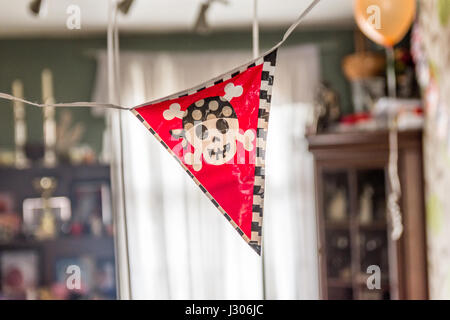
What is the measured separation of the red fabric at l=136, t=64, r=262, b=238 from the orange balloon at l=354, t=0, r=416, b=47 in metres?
0.91

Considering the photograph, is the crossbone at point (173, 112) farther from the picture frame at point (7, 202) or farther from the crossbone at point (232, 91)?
the picture frame at point (7, 202)

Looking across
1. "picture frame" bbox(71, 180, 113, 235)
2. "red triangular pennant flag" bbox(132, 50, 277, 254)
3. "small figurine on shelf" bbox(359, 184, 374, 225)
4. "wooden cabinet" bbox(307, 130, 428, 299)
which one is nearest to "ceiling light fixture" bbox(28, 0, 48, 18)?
"red triangular pennant flag" bbox(132, 50, 277, 254)

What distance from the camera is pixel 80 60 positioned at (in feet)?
11.5

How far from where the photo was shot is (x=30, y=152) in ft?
10.9

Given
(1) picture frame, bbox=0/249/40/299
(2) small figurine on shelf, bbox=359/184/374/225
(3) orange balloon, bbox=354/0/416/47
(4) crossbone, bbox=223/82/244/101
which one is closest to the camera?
(4) crossbone, bbox=223/82/244/101

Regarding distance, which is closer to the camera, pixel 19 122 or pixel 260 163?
pixel 260 163

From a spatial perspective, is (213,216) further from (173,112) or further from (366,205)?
(173,112)

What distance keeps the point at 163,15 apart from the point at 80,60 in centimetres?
76

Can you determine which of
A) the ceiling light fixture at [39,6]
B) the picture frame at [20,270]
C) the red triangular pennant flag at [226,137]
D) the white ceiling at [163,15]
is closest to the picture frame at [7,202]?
the picture frame at [20,270]

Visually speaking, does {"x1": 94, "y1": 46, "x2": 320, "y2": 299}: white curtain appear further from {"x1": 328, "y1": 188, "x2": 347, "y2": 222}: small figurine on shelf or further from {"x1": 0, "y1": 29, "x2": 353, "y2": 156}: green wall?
{"x1": 328, "y1": 188, "x2": 347, "y2": 222}: small figurine on shelf

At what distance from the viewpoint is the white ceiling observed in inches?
116

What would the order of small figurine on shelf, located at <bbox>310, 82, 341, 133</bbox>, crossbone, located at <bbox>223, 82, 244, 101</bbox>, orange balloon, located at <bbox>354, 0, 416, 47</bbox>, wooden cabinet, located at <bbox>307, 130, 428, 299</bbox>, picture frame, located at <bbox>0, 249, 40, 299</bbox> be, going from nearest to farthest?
crossbone, located at <bbox>223, 82, 244, 101</bbox> → orange balloon, located at <bbox>354, 0, 416, 47</bbox> → wooden cabinet, located at <bbox>307, 130, 428, 299</bbox> → small figurine on shelf, located at <bbox>310, 82, 341, 133</bbox> → picture frame, located at <bbox>0, 249, 40, 299</bbox>

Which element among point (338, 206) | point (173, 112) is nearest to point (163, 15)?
point (338, 206)
